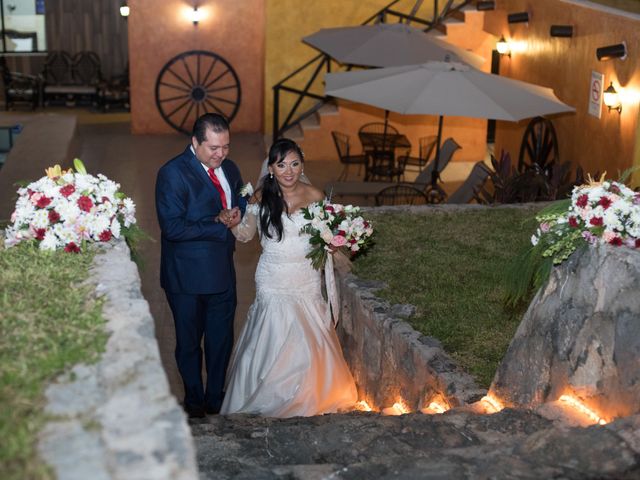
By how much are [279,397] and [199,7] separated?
11.2 m

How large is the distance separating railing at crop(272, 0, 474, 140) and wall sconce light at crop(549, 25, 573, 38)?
11.5 feet

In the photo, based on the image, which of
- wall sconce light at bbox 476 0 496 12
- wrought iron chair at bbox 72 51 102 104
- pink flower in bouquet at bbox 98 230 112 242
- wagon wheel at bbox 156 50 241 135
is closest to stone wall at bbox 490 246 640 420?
pink flower in bouquet at bbox 98 230 112 242

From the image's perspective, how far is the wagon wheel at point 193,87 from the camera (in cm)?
1728

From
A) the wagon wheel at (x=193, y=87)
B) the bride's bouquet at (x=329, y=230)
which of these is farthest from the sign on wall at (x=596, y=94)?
the wagon wheel at (x=193, y=87)

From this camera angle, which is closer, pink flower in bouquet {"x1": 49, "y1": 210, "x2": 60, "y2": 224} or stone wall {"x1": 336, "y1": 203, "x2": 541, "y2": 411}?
pink flower in bouquet {"x1": 49, "y1": 210, "x2": 60, "y2": 224}

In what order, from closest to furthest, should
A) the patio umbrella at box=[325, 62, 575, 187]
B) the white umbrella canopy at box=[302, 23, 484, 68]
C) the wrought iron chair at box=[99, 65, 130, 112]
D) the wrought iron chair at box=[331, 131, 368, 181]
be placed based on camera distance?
the patio umbrella at box=[325, 62, 575, 187] → the white umbrella canopy at box=[302, 23, 484, 68] → the wrought iron chair at box=[331, 131, 368, 181] → the wrought iron chair at box=[99, 65, 130, 112]

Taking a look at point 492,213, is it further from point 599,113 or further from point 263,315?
point 263,315

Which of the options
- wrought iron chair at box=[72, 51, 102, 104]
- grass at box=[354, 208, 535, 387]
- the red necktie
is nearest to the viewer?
the red necktie

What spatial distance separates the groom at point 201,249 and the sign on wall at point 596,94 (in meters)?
5.73

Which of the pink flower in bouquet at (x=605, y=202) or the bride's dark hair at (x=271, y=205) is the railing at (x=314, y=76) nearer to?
the bride's dark hair at (x=271, y=205)

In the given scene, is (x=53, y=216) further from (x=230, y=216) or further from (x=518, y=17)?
(x=518, y=17)

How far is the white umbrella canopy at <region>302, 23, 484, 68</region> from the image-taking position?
13.2 m

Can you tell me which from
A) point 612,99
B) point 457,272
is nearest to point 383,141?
point 612,99

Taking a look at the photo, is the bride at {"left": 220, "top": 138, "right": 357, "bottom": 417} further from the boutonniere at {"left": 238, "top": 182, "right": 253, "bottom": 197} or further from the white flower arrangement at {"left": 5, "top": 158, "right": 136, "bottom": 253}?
the white flower arrangement at {"left": 5, "top": 158, "right": 136, "bottom": 253}
